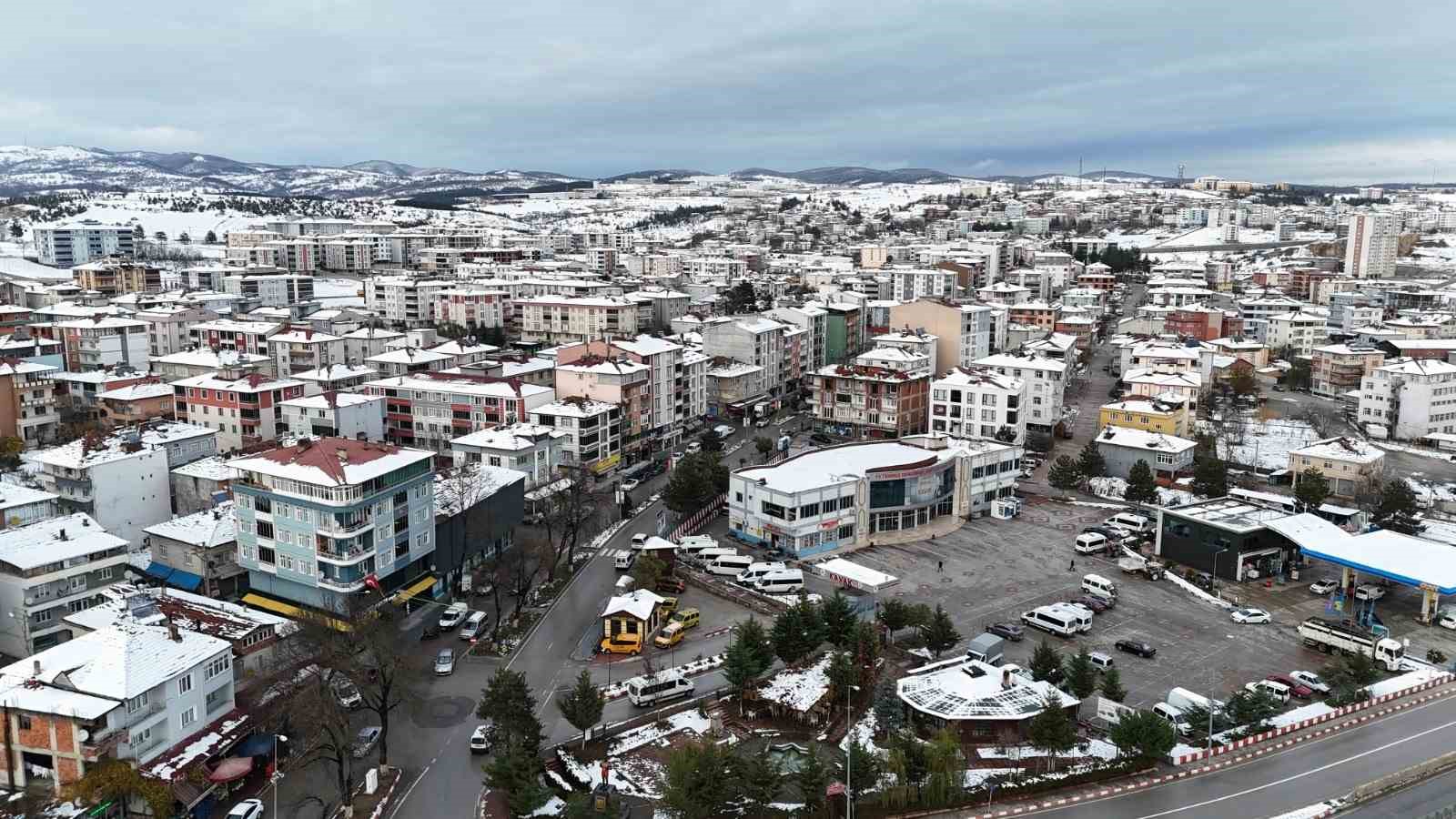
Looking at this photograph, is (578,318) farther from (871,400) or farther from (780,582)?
(780,582)

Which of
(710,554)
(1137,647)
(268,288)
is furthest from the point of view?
(268,288)

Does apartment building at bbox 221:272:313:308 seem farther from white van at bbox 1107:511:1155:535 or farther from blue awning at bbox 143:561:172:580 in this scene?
white van at bbox 1107:511:1155:535

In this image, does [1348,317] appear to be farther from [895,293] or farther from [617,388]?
[617,388]

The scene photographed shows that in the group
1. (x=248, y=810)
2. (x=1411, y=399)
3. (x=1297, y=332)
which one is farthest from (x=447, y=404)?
(x=1297, y=332)

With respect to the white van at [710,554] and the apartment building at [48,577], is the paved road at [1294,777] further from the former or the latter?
the apartment building at [48,577]

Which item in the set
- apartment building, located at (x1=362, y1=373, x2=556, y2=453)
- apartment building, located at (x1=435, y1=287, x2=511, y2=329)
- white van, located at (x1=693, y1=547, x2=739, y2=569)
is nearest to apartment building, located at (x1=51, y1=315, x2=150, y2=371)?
apartment building, located at (x1=362, y1=373, x2=556, y2=453)

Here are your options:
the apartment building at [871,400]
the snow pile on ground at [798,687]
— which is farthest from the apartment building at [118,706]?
the apartment building at [871,400]
